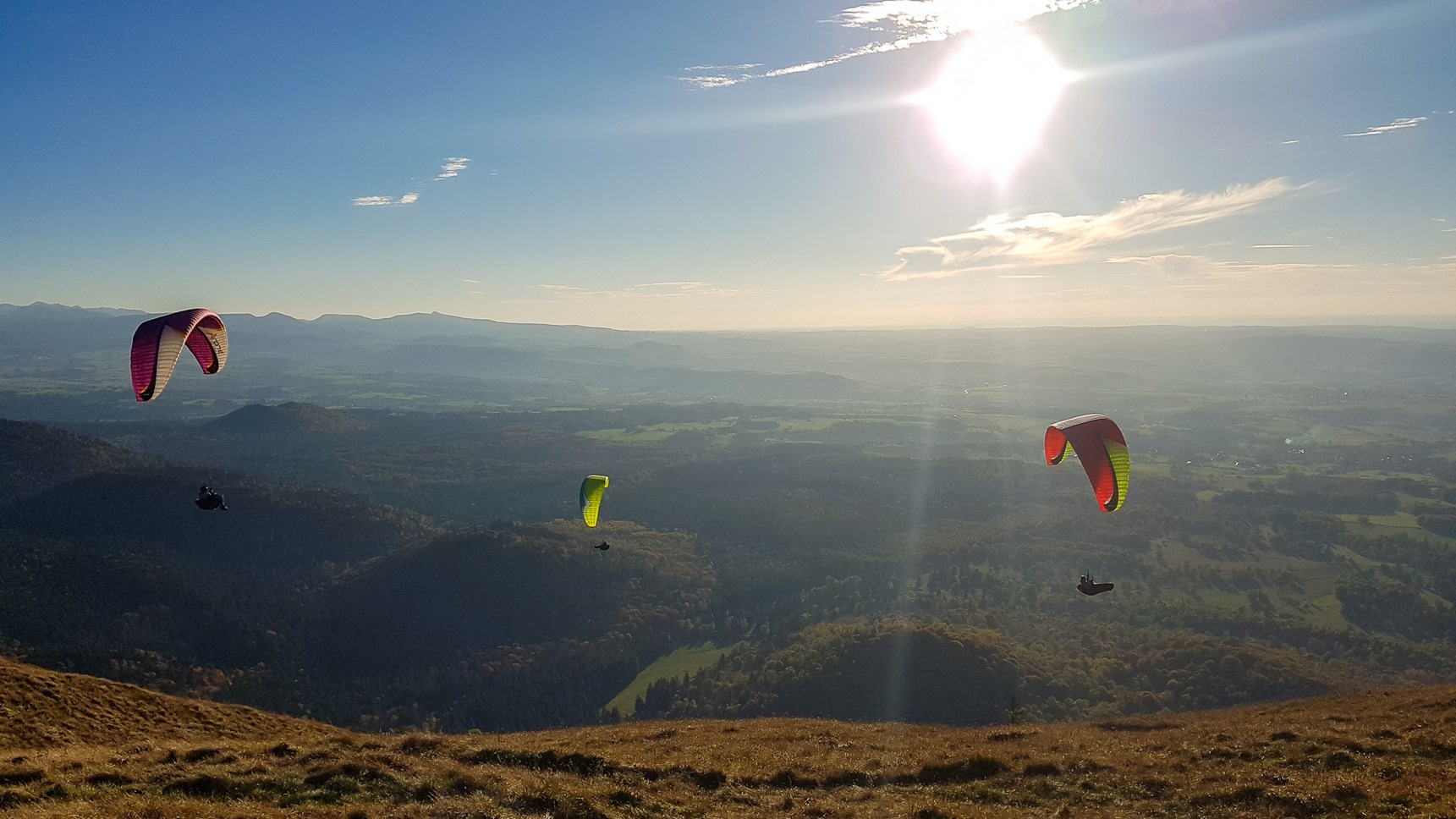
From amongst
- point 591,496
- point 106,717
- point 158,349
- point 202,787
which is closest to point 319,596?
point 591,496

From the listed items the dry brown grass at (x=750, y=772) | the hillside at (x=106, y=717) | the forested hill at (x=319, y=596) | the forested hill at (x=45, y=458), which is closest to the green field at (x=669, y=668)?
the forested hill at (x=319, y=596)

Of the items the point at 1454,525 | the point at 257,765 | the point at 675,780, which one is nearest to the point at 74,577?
the point at 257,765

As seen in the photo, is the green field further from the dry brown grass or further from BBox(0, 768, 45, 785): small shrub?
BBox(0, 768, 45, 785): small shrub

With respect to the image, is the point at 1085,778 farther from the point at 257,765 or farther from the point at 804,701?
the point at 804,701

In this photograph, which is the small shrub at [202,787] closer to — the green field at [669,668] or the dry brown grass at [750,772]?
the dry brown grass at [750,772]

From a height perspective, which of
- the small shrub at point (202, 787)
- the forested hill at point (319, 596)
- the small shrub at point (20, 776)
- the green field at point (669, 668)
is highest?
the small shrub at point (20, 776)

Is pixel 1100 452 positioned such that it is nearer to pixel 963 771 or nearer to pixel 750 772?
pixel 963 771
